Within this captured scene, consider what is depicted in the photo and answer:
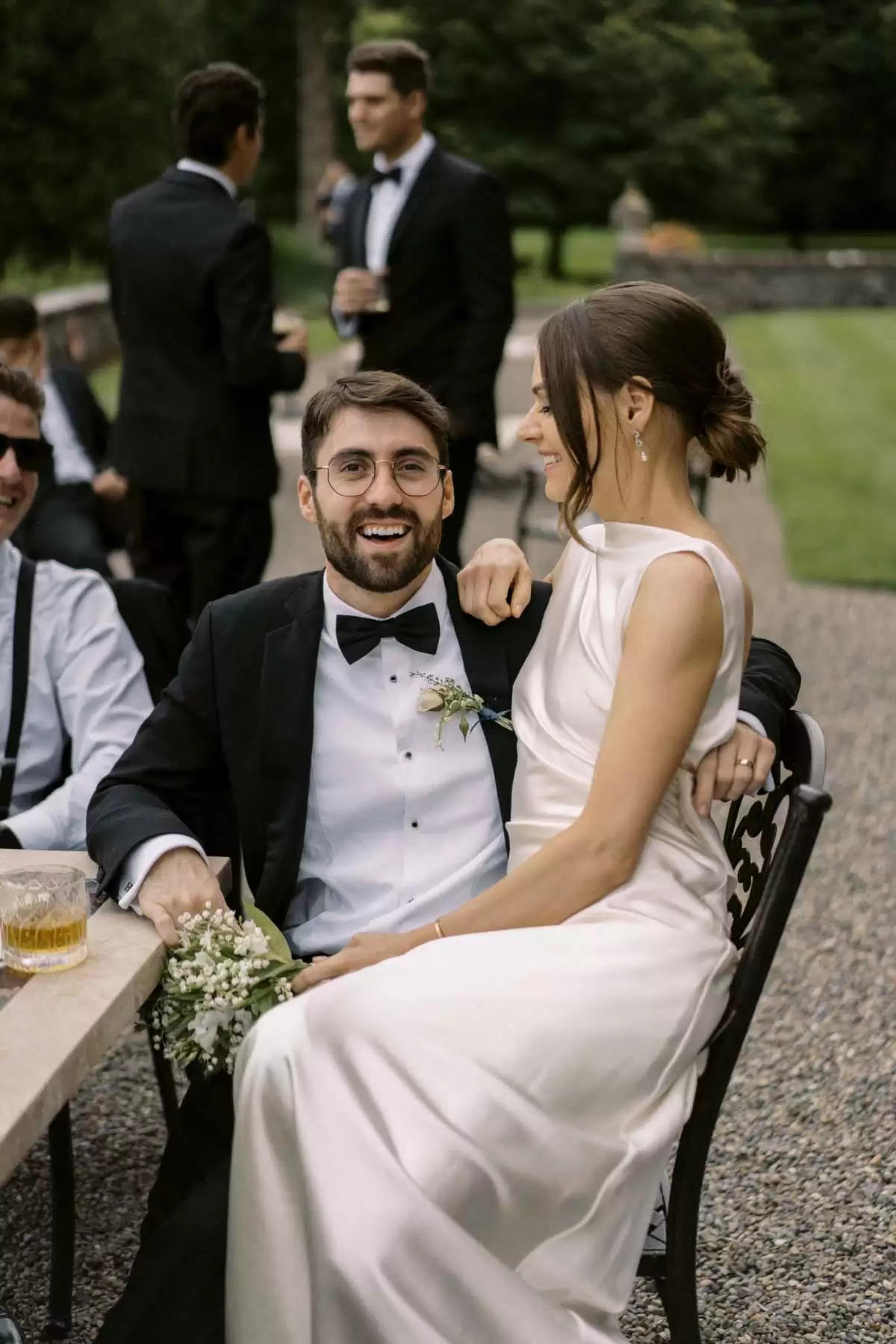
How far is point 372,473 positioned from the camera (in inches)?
109

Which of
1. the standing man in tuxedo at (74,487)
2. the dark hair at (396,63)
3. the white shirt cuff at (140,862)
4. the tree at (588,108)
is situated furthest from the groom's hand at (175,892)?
the tree at (588,108)

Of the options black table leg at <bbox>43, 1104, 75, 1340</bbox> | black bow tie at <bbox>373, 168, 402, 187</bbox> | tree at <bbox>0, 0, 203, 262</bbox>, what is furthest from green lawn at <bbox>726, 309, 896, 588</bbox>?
tree at <bbox>0, 0, 203, 262</bbox>

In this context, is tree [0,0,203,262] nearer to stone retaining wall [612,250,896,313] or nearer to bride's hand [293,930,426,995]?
stone retaining wall [612,250,896,313]

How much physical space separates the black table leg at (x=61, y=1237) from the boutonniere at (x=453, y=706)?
102 cm

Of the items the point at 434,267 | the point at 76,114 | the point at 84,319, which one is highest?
the point at 434,267

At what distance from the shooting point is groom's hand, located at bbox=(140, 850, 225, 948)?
2.44 metres

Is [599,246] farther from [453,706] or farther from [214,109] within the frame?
[453,706]

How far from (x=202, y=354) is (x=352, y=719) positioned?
11.4 feet

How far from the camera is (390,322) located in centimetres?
654

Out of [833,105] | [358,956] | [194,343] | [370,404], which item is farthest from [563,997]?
[833,105]

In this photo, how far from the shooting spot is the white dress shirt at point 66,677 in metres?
3.34

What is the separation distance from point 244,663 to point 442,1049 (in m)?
0.84

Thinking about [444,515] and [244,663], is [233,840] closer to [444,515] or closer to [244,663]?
[244,663]

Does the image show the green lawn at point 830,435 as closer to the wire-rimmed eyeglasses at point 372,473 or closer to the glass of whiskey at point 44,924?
the wire-rimmed eyeglasses at point 372,473
